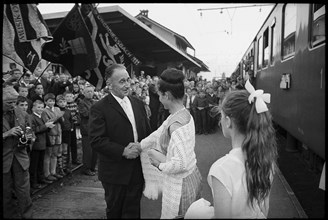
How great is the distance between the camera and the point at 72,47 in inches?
171

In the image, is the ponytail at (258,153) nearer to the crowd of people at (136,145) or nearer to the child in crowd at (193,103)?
the crowd of people at (136,145)

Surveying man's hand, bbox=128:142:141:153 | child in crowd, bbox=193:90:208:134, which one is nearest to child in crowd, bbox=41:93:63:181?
man's hand, bbox=128:142:141:153

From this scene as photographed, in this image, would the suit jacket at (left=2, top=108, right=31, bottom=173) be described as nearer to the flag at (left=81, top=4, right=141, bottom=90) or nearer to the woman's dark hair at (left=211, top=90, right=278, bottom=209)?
the flag at (left=81, top=4, right=141, bottom=90)

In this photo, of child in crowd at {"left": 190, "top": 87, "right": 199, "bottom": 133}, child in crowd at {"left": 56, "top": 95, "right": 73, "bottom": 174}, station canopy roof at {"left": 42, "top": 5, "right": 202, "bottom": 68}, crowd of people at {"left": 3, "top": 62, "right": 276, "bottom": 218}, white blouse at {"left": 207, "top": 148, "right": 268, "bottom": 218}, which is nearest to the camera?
white blouse at {"left": 207, "top": 148, "right": 268, "bottom": 218}

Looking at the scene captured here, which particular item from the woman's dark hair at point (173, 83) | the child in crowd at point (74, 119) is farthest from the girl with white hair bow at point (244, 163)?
the child in crowd at point (74, 119)

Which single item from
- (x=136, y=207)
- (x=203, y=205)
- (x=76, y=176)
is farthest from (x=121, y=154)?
(x=76, y=176)

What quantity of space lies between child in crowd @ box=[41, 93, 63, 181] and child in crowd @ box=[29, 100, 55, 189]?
12cm

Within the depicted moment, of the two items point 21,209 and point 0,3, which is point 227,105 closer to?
point 0,3

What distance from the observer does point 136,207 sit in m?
2.84

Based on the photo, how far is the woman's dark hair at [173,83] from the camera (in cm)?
247

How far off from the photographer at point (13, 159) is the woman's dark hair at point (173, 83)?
1973mm

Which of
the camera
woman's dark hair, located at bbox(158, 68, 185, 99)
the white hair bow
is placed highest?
woman's dark hair, located at bbox(158, 68, 185, 99)

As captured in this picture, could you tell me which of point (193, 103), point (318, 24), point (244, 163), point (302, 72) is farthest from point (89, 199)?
point (193, 103)

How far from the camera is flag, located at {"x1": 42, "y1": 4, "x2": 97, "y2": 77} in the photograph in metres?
4.26
